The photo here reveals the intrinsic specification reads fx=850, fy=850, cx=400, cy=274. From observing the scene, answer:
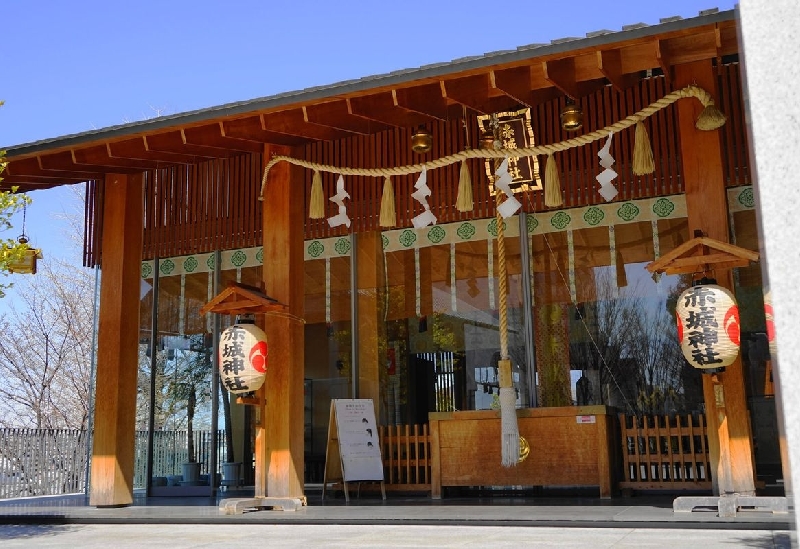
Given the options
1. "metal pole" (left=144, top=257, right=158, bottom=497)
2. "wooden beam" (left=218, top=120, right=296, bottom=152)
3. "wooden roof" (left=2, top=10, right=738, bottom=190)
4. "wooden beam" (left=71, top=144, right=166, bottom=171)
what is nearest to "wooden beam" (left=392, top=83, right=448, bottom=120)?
"wooden roof" (left=2, top=10, right=738, bottom=190)

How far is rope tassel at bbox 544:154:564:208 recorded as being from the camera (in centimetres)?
739

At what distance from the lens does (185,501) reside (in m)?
9.08

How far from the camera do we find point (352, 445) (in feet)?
28.1

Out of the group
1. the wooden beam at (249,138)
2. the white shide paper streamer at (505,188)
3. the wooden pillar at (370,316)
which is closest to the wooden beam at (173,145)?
the wooden beam at (249,138)

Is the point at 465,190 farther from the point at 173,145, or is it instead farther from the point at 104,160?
the point at 104,160

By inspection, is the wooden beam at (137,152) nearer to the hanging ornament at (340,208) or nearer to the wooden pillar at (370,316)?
the hanging ornament at (340,208)

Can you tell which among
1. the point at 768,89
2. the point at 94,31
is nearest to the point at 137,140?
the point at 768,89

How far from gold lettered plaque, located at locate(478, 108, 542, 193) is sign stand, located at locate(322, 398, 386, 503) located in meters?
2.65

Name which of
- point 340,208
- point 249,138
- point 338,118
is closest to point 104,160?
point 249,138

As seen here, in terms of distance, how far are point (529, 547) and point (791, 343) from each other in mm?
3785

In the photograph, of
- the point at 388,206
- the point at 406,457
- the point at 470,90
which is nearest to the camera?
the point at 470,90

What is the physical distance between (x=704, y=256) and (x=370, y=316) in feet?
14.2

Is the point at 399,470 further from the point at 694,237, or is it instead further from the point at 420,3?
the point at 420,3

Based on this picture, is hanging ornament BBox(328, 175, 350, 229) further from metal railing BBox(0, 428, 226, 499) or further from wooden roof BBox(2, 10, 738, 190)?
metal railing BBox(0, 428, 226, 499)
